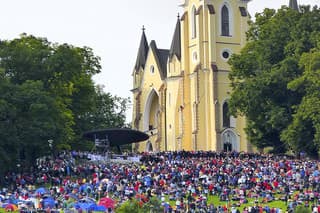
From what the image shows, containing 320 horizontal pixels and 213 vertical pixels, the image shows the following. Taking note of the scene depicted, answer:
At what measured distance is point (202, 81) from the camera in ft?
291

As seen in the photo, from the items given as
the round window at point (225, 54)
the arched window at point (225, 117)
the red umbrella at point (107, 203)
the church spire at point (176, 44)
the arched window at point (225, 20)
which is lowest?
the red umbrella at point (107, 203)

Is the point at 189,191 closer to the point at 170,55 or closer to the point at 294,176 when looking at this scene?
the point at 294,176

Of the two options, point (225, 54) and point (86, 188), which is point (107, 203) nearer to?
point (86, 188)

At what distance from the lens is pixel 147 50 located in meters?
105

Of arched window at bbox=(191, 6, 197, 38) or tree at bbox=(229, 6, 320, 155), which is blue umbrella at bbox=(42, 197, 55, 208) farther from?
arched window at bbox=(191, 6, 197, 38)

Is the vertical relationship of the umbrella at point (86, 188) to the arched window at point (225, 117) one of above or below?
below

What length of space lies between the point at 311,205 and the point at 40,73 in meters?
28.3

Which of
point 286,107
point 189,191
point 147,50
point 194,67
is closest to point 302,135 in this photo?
point 286,107

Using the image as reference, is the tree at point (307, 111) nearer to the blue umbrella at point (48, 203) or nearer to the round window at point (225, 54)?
the round window at point (225, 54)

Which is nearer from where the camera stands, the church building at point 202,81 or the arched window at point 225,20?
the church building at point 202,81

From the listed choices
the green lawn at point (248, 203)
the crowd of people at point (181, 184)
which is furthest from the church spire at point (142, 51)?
the green lawn at point (248, 203)

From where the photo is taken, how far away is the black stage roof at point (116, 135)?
227 feet

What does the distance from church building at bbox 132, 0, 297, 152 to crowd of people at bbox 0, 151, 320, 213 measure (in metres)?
27.2

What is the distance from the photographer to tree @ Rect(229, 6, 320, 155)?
2689 inches
